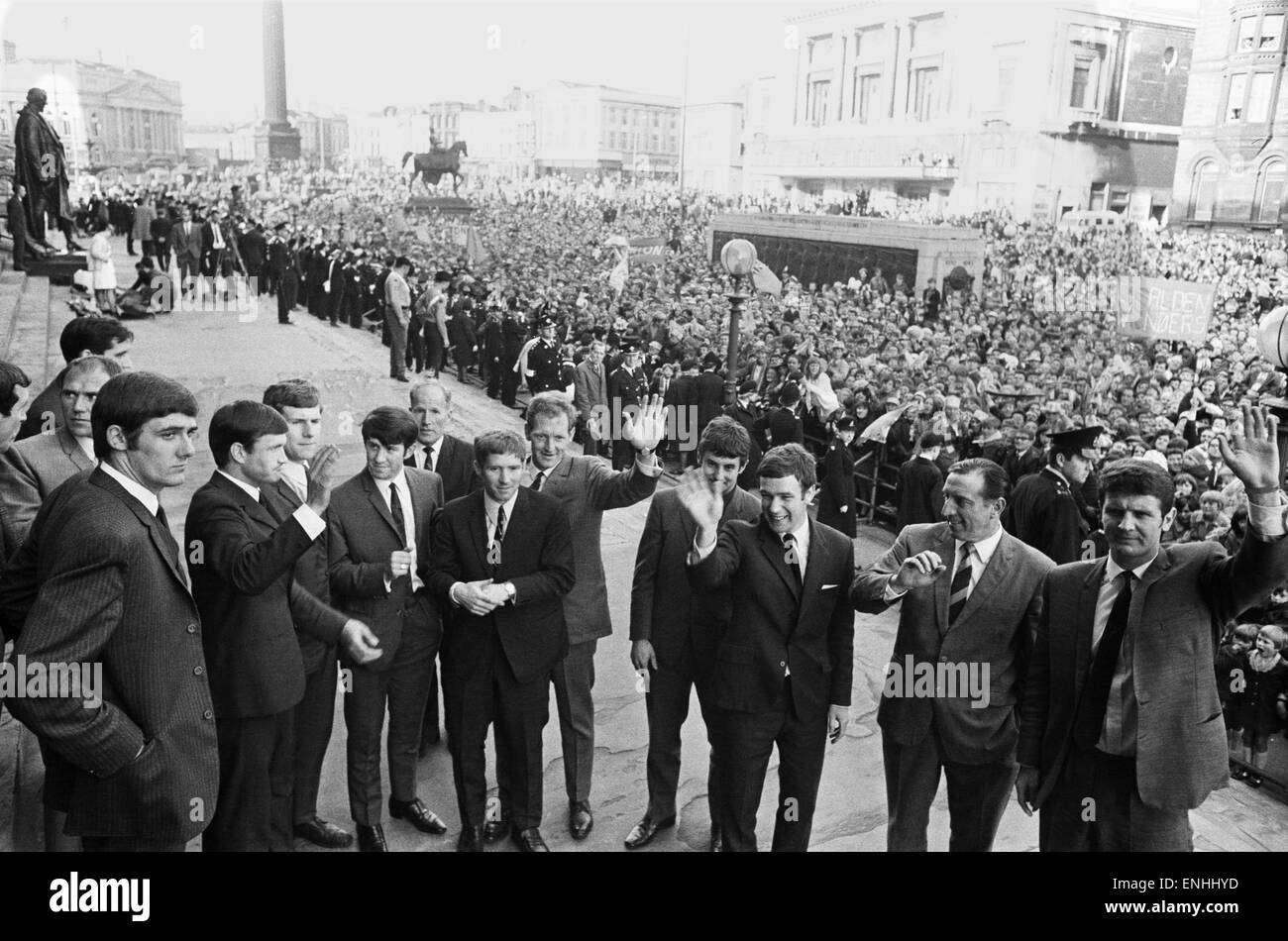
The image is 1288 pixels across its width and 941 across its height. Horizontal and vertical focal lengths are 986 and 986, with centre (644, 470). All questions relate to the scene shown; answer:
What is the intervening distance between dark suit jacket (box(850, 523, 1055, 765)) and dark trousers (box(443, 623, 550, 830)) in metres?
1.36

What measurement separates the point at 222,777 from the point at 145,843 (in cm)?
52

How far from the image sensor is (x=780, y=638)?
3639 millimetres

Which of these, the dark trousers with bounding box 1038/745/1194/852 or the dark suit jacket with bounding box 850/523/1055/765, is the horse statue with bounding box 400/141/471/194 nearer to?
the dark suit jacket with bounding box 850/523/1055/765

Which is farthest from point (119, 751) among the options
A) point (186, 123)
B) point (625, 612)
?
point (186, 123)

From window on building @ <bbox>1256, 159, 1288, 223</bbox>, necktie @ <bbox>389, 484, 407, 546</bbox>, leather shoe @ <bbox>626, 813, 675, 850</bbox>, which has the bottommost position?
leather shoe @ <bbox>626, 813, 675, 850</bbox>

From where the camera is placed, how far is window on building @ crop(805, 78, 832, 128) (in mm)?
54688

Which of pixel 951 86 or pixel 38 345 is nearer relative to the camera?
pixel 38 345

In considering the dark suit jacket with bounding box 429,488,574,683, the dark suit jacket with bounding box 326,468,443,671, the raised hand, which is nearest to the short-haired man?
the dark suit jacket with bounding box 326,468,443,671

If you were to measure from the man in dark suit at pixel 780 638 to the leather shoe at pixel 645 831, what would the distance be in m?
0.53

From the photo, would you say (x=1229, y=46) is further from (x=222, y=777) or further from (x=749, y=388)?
(x=222, y=777)

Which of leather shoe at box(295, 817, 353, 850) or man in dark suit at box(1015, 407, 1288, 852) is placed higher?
man in dark suit at box(1015, 407, 1288, 852)

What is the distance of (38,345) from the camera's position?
957 centimetres

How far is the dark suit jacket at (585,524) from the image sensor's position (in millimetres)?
4359

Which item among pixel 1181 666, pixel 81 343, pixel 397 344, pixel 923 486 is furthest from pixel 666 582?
pixel 397 344
